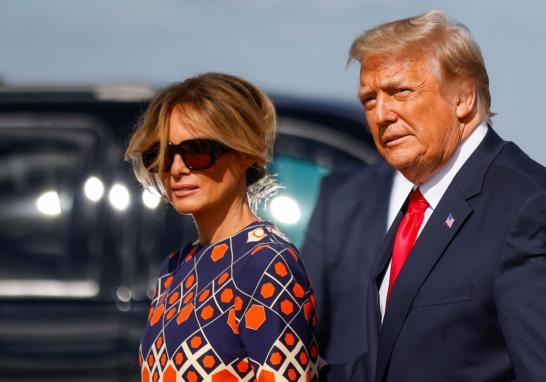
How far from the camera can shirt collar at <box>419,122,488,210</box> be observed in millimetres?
2902

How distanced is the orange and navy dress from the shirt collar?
39 cm

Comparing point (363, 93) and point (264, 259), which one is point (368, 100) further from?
Answer: point (264, 259)

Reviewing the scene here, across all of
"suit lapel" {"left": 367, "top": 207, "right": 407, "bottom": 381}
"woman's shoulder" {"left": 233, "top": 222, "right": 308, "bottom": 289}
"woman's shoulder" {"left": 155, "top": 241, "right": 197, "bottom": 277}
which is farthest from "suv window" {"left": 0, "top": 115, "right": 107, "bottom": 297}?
"suit lapel" {"left": 367, "top": 207, "right": 407, "bottom": 381}

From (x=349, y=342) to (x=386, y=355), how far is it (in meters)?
0.77

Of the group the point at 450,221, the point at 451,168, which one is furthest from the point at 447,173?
the point at 450,221

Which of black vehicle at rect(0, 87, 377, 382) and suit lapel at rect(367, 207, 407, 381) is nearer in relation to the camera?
suit lapel at rect(367, 207, 407, 381)

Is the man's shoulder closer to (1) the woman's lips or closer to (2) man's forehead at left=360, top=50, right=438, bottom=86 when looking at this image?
(2) man's forehead at left=360, top=50, right=438, bottom=86

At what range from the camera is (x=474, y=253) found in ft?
8.99

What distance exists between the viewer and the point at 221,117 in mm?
3283

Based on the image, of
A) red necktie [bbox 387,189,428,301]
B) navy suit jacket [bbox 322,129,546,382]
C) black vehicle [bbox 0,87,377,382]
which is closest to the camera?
navy suit jacket [bbox 322,129,546,382]

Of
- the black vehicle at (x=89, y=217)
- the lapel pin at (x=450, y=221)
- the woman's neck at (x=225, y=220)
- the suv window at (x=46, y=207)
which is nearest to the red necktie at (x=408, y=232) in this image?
the lapel pin at (x=450, y=221)

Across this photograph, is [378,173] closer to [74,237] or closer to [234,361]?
[234,361]

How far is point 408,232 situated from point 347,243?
92cm

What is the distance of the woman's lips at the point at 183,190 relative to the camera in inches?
130
